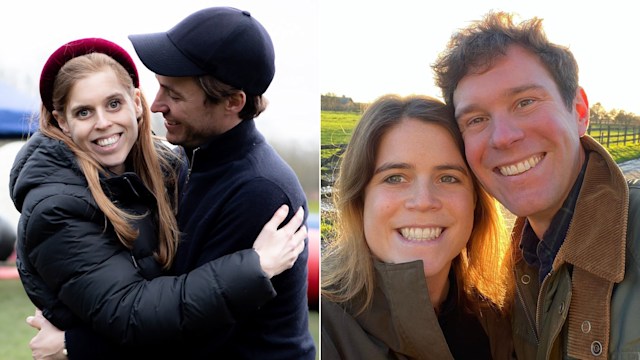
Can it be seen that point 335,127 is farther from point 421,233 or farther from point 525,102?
point 525,102

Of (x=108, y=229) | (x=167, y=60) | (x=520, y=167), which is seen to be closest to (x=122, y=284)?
(x=108, y=229)

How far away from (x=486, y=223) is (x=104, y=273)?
0.89 meters

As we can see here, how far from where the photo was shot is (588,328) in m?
1.51

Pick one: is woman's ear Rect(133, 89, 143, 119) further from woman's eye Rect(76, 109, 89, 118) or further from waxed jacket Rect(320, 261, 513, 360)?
waxed jacket Rect(320, 261, 513, 360)

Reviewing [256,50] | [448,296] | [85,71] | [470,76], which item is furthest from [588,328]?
[85,71]

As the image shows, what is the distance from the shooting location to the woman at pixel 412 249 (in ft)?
5.30

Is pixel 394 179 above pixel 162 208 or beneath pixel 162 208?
above

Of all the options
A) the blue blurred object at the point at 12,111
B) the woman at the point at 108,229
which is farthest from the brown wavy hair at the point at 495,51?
Answer: the blue blurred object at the point at 12,111

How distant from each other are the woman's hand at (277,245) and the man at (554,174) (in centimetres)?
48

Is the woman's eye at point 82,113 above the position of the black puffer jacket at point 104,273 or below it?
above

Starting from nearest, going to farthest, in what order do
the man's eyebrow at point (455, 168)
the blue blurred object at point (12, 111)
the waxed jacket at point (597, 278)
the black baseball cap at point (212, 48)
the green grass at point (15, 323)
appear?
the waxed jacket at point (597, 278) < the man's eyebrow at point (455, 168) < the black baseball cap at point (212, 48) < the green grass at point (15, 323) < the blue blurred object at point (12, 111)

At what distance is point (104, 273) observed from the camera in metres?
1.68

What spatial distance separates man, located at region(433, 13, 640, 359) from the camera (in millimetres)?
1490

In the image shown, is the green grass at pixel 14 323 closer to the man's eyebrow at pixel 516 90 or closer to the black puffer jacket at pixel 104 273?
the black puffer jacket at pixel 104 273
